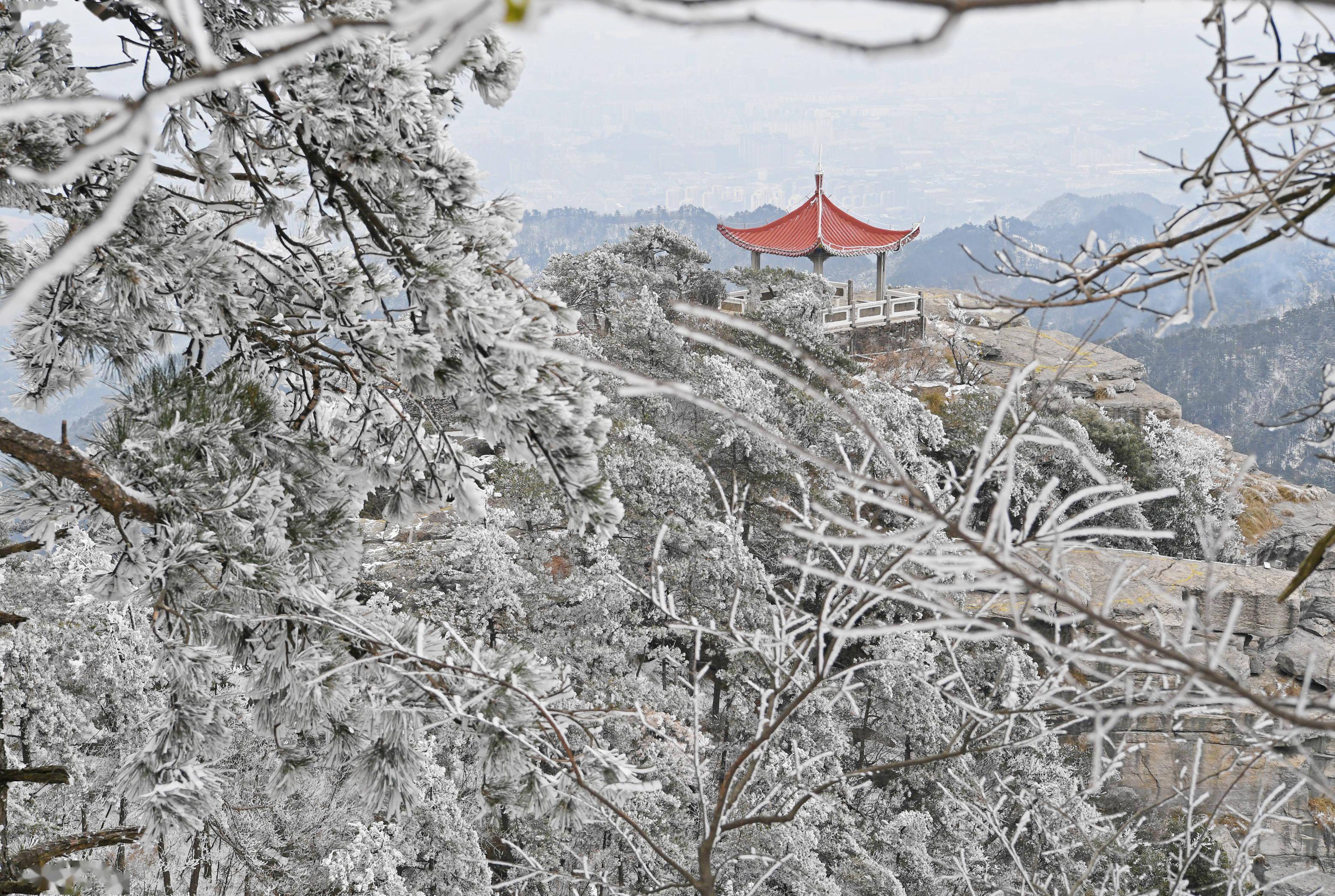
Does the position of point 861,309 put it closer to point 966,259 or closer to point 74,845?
point 74,845

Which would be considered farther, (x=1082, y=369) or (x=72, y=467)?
(x=1082, y=369)

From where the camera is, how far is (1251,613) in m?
12.5

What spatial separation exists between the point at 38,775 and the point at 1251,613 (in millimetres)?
14925

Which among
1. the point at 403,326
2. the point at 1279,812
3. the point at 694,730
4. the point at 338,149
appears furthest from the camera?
the point at 1279,812

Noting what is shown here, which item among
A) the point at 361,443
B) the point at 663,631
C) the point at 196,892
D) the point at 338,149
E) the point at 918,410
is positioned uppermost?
the point at 338,149

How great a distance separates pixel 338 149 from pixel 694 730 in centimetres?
218

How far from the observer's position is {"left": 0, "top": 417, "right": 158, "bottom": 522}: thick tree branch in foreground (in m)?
2.33

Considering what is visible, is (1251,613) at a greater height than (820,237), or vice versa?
(820,237)

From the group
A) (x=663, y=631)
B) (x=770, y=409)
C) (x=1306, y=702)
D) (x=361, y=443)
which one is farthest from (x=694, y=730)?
(x=770, y=409)

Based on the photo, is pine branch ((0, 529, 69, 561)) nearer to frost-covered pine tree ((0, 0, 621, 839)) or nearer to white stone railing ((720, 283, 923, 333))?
frost-covered pine tree ((0, 0, 621, 839))

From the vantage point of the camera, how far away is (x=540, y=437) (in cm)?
286

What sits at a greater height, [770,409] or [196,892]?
[770,409]

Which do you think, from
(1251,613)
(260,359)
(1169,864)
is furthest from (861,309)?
(260,359)

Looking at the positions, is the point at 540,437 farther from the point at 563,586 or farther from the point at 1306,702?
the point at 563,586
